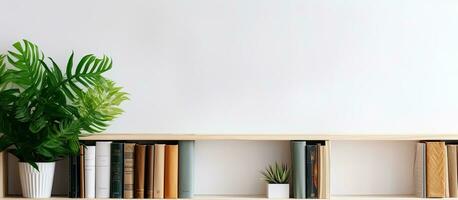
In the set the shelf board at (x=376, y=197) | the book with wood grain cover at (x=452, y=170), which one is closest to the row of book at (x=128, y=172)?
the shelf board at (x=376, y=197)

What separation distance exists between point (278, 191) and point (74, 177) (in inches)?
33.3

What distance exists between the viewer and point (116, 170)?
3.24m

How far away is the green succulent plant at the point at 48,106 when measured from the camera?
316cm

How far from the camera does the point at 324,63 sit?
3.38m

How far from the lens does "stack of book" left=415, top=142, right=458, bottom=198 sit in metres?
3.23

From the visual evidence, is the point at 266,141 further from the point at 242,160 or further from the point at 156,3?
the point at 156,3

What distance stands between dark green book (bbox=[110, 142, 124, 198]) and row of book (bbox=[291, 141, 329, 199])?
72 centimetres

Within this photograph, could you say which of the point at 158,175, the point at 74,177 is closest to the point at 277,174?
the point at 158,175

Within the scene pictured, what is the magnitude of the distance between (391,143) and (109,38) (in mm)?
1302

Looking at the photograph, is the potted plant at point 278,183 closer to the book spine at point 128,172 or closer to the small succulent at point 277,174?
the small succulent at point 277,174

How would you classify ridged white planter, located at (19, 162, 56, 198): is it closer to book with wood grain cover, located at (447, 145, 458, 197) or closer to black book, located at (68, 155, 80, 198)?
black book, located at (68, 155, 80, 198)

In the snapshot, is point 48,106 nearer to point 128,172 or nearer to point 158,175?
point 128,172

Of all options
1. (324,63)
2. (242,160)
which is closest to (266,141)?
(242,160)

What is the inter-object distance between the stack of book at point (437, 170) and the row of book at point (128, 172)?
97cm
